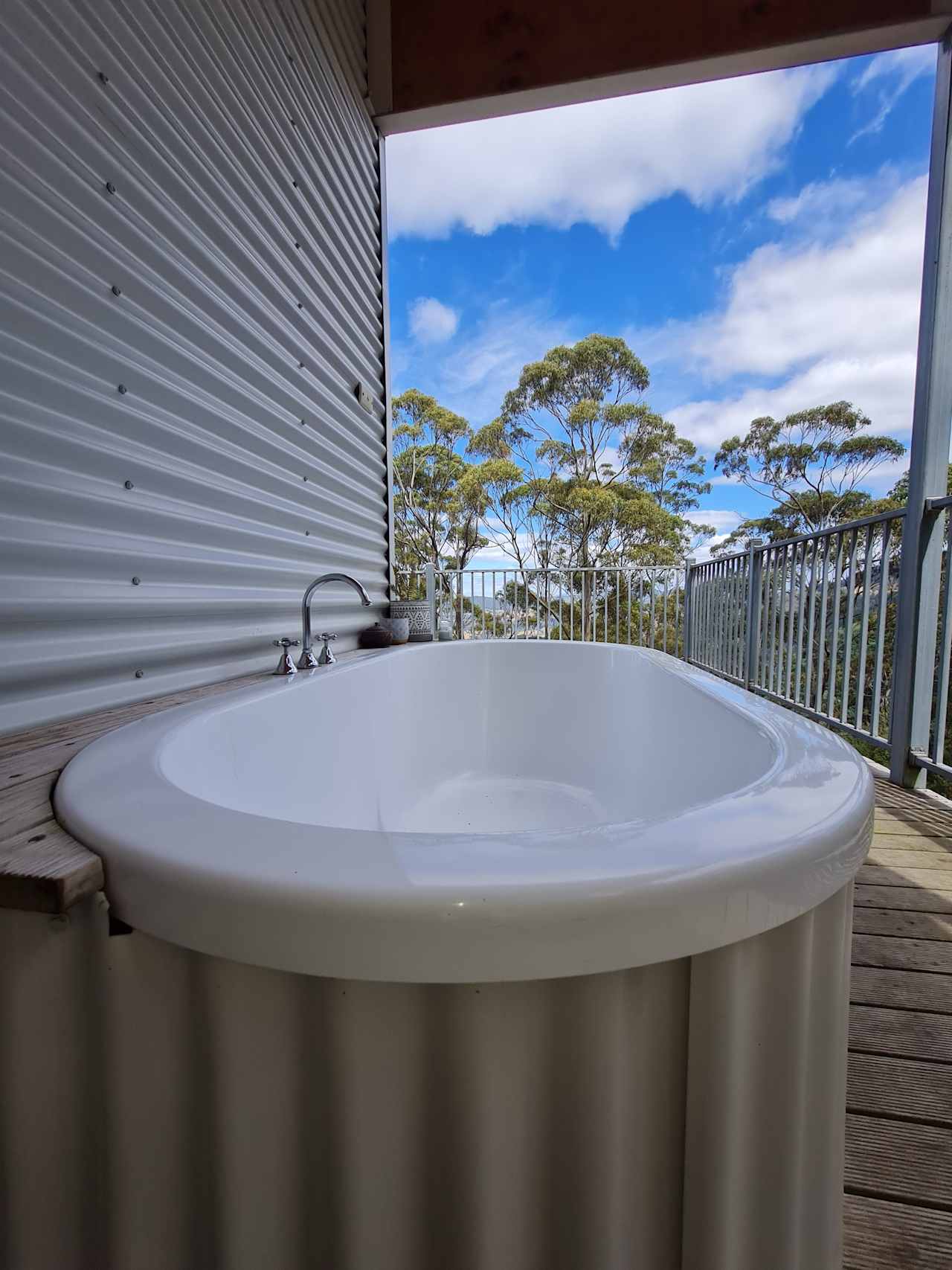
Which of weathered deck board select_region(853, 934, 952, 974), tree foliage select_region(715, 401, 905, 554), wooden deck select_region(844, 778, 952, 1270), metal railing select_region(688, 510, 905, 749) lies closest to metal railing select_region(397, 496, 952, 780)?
metal railing select_region(688, 510, 905, 749)

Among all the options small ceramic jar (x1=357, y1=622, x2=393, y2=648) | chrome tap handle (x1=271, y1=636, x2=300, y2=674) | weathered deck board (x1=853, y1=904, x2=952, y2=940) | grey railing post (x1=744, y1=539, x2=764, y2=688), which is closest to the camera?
weathered deck board (x1=853, y1=904, x2=952, y2=940)

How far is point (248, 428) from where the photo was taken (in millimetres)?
1692

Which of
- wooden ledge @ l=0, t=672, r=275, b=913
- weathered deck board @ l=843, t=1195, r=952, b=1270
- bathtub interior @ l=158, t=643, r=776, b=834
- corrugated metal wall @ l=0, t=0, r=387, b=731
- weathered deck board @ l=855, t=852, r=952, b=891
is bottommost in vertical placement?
weathered deck board @ l=843, t=1195, r=952, b=1270

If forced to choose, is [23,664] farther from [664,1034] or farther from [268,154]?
[268,154]

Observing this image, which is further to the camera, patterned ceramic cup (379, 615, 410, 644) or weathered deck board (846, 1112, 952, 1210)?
patterned ceramic cup (379, 615, 410, 644)

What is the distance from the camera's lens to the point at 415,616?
2941 millimetres

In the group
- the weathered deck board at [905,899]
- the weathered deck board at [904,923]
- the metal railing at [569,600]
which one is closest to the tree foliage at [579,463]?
the metal railing at [569,600]

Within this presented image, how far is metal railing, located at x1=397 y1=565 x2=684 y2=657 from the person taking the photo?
17.1ft

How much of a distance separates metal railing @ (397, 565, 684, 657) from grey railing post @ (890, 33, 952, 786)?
278 centimetres

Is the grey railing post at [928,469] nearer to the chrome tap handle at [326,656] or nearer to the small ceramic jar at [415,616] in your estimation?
the small ceramic jar at [415,616]

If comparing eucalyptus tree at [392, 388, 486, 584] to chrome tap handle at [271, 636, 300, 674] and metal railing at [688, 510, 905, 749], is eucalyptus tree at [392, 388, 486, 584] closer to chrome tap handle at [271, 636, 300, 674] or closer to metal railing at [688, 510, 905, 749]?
metal railing at [688, 510, 905, 749]

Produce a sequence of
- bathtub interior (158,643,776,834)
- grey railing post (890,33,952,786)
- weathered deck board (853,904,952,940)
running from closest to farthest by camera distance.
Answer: bathtub interior (158,643,776,834) < weathered deck board (853,904,952,940) < grey railing post (890,33,952,786)

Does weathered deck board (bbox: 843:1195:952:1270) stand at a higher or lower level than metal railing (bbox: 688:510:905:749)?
lower

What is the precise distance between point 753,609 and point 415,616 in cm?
204
